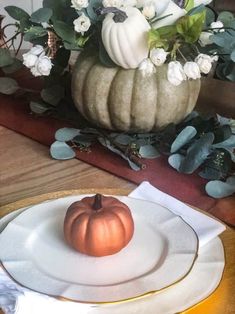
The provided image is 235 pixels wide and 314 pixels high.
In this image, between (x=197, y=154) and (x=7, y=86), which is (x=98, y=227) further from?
(x=7, y=86)

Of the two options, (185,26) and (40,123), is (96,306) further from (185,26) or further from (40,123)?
(40,123)

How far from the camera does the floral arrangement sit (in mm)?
874

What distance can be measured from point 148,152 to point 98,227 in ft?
1.24

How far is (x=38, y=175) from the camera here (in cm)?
Result: 87

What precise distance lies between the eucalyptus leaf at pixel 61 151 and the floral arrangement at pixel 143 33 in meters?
0.14

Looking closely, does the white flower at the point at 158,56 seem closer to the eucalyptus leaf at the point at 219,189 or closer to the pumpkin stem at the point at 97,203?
the eucalyptus leaf at the point at 219,189

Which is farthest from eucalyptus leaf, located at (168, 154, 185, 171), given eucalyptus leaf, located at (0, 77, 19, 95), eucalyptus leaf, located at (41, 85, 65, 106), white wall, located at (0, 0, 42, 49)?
white wall, located at (0, 0, 42, 49)

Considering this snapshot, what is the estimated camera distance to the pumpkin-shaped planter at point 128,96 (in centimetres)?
92

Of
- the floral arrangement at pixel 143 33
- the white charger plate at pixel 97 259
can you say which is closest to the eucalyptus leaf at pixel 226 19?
the floral arrangement at pixel 143 33

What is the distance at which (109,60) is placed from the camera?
0.93 metres

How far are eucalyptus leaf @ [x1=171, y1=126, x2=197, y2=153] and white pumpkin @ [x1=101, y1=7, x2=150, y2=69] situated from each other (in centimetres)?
14

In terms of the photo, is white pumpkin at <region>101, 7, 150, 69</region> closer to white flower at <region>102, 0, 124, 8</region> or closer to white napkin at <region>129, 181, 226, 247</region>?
white flower at <region>102, 0, 124, 8</region>

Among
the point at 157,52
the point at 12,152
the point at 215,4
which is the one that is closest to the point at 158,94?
the point at 157,52

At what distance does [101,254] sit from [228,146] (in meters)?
0.38
